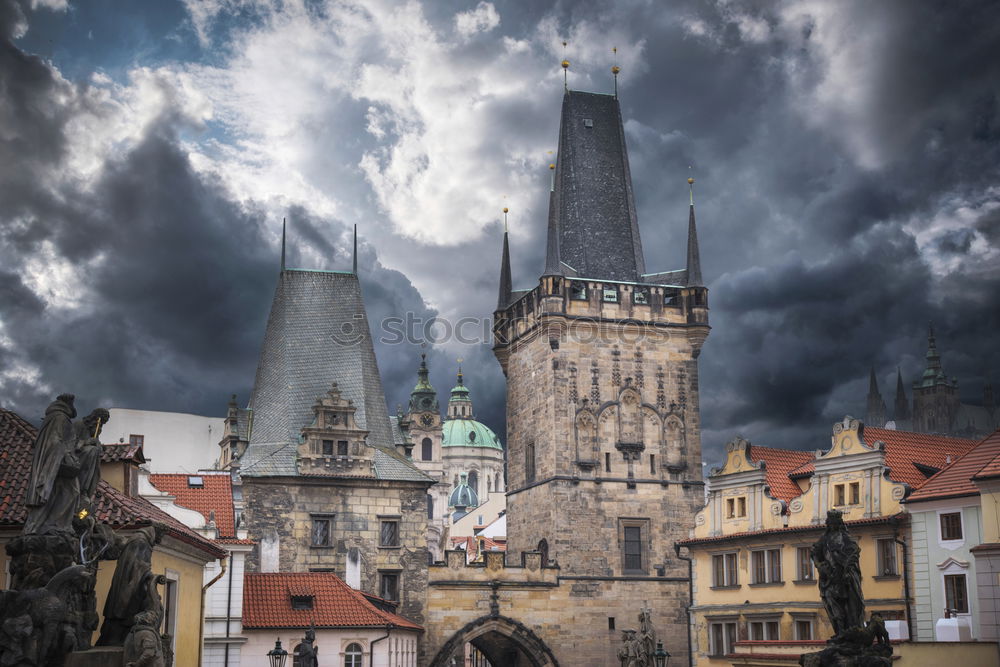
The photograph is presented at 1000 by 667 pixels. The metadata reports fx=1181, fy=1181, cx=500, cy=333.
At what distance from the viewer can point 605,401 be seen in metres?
46.7

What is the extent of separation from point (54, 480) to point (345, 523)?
29441 mm

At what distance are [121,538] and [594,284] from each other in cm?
3595

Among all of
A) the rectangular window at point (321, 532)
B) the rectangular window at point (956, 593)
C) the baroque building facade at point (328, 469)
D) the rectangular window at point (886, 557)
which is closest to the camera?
the rectangular window at point (956, 593)

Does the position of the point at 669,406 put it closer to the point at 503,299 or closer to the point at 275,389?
the point at 503,299

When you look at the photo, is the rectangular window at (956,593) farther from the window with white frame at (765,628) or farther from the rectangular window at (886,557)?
the window with white frame at (765,628)

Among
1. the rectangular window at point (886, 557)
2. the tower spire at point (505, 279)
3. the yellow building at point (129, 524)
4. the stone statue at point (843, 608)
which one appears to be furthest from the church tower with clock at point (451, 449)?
the stone statue at point (843, 608)

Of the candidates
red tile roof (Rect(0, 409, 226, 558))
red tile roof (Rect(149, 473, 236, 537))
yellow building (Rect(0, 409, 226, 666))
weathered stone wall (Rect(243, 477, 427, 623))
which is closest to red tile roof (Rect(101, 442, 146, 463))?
yellow building (Rect(0, 409, 226, 666))

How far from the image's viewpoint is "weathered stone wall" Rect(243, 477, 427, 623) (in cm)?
4038

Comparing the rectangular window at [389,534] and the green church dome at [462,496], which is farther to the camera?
the green church dome at [462,496]

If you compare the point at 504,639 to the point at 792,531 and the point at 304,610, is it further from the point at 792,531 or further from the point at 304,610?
the point at 792,531

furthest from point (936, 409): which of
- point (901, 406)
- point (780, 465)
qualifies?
point (780, 465)

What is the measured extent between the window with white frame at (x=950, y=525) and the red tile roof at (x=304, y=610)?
15062mm

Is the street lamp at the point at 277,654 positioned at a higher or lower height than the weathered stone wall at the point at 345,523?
lower

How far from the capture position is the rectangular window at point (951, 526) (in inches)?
1108
